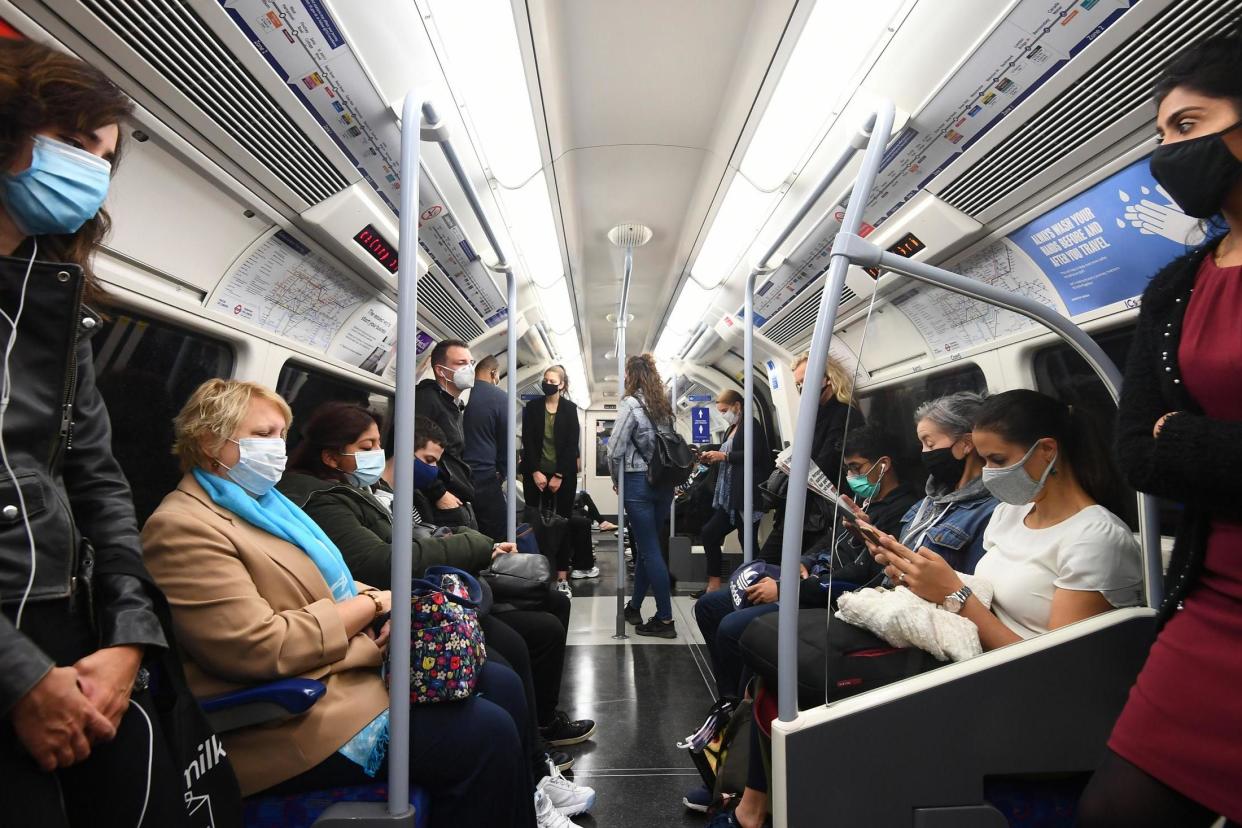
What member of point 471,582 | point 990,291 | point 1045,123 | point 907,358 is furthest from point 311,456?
point 1045,123

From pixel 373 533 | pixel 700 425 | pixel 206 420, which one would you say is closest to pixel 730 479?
pixel 700 425

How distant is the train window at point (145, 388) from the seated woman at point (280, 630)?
539 mm

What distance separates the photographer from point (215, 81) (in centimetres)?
169

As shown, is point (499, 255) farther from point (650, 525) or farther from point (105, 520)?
point (650, 525)

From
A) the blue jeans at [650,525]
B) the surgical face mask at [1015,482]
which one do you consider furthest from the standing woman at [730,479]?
the surgical face mask at [1015,482]

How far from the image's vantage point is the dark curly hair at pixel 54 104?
3.31 ft

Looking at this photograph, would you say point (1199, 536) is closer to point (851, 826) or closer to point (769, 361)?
point (851, 826)

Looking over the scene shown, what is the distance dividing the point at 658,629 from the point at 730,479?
4.77 ft

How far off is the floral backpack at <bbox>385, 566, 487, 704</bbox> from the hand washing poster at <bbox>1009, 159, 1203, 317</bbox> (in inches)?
87.7

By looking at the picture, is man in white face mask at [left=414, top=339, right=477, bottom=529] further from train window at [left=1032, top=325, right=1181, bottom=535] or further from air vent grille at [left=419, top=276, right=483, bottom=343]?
train window at [left=1032, top=325, right=1181, bottom=535]

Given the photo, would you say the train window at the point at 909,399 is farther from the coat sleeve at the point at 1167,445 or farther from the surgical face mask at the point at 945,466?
the coat sleeve at the point at 1167,445

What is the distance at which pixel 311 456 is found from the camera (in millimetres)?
2217

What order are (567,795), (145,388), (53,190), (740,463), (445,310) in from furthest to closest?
(740,463) < (445,310) < (567,795) < (145,388) < (53,190)

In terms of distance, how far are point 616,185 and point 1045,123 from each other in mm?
2500
